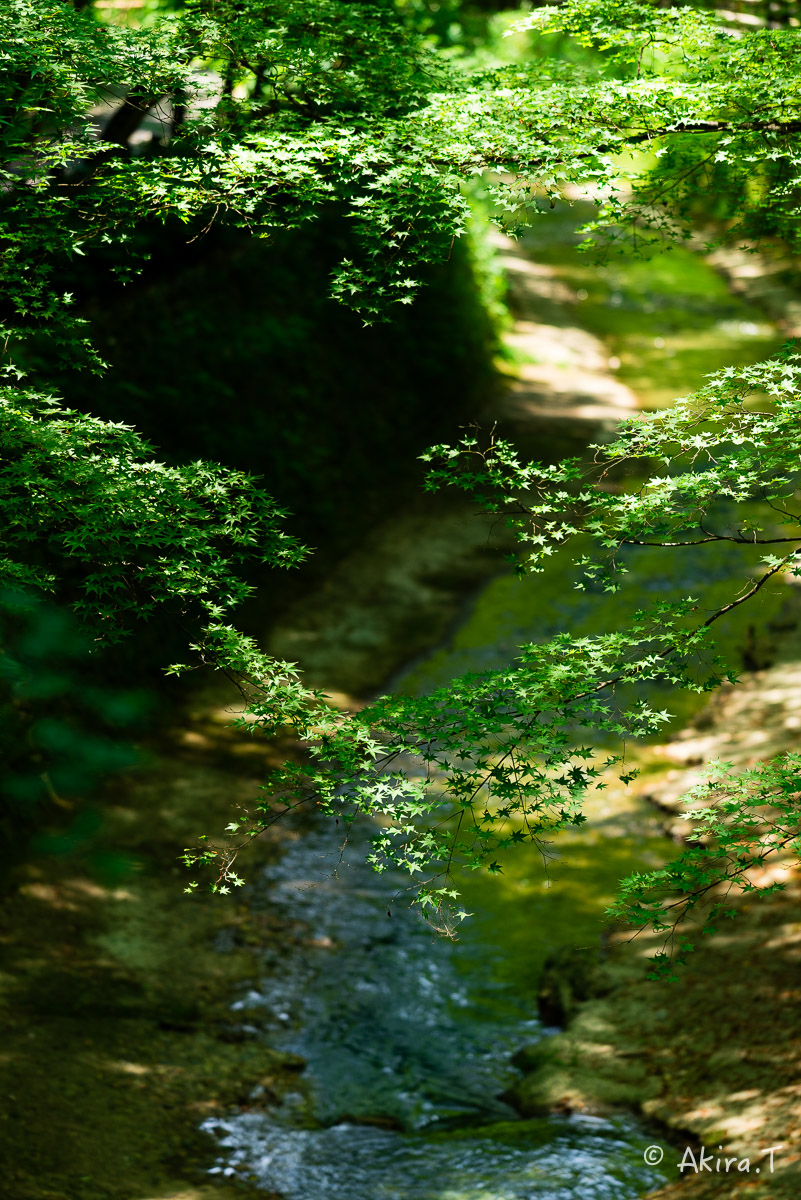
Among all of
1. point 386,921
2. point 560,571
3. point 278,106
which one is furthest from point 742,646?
point 278,106

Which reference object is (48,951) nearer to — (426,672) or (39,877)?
(39,877)

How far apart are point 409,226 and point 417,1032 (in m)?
4.79

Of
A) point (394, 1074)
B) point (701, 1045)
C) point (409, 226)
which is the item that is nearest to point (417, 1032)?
point (394, 1074)

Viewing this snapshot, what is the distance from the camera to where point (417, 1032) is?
6480 mm

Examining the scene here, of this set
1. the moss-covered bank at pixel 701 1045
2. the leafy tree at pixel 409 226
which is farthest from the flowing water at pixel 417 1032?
the leafy tree at pixel 409 226

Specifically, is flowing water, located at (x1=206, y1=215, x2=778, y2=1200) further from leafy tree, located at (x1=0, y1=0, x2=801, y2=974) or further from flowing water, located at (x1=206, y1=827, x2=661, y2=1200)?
leafy tree, located at (x1=0, y1=0, x2=801, y2=974)

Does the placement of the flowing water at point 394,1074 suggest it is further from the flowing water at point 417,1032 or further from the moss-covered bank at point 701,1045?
the moss-covered bank at point 701,1045

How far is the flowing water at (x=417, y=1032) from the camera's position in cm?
525

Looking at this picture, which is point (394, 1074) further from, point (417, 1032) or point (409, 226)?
point (409, 226)

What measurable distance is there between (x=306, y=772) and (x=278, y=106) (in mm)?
3292

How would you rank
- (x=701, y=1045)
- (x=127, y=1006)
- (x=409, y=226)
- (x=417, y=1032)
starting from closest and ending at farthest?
(x=409, y=226), (x=701, y=1045), (x=127, y=1006), (x=417, y=1032)

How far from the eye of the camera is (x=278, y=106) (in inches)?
197

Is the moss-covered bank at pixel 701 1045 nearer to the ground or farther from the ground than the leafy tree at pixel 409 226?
nearer to the ground

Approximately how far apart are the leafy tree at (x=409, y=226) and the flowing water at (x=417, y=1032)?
3.53ft
